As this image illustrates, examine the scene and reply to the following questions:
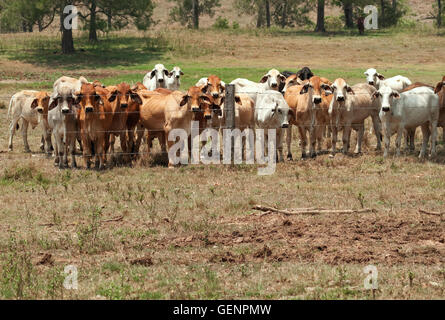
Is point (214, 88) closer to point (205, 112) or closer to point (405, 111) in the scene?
point (205, 112)

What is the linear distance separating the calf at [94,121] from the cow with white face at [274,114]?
3.38 metres

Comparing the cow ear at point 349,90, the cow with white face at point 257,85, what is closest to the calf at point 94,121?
the cow with white face at point 257,85

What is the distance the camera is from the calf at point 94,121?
1491cm

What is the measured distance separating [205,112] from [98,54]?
91.0 ft

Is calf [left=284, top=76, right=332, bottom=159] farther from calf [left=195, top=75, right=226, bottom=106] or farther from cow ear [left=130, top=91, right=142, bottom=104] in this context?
cow ear [left=130, top=91, right=142, bottom=104]

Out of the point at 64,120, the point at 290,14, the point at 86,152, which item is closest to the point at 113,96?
the point at 64,120

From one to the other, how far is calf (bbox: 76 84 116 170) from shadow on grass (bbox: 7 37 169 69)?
23374 millimetres

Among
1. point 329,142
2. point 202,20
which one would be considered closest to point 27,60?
point 329,142

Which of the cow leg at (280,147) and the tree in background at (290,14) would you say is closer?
the cow leg at (280,147)

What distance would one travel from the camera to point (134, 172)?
1449 cm

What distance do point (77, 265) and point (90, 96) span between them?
6.70 meters

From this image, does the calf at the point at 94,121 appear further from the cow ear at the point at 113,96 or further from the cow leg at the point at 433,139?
the cow leg at the point at 433,139

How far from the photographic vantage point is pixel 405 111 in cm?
1595

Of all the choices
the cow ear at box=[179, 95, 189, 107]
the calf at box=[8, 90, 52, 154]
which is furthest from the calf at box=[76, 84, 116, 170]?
the calf at box=[8, 90, 52, 154]
